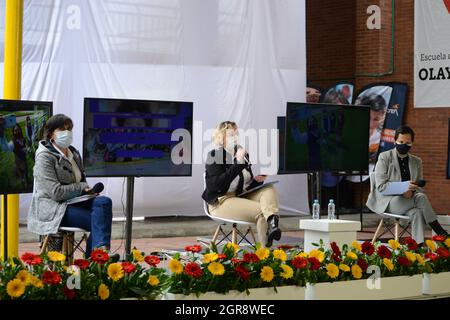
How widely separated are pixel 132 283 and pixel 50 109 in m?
2.15

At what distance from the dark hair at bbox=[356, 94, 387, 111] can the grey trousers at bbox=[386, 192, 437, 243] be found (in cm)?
497

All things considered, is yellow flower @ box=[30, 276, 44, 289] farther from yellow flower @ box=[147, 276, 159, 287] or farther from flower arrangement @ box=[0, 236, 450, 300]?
yellow flower @ box=[147, 276, 159, 287]

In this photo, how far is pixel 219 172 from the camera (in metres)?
8.73

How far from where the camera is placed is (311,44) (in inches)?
648

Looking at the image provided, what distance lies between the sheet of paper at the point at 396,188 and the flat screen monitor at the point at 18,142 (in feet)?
13.8

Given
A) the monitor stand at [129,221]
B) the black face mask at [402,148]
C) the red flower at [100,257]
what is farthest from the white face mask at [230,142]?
the red flower at [100,257]

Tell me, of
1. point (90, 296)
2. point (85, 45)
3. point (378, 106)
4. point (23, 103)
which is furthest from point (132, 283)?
point (378, 106)

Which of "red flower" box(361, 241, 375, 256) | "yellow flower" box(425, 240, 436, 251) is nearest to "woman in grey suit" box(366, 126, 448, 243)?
"yellow flower" box(425, 240, 436, 251)

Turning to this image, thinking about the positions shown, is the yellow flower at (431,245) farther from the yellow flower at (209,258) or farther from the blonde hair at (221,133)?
the blonde hair at (221,133)

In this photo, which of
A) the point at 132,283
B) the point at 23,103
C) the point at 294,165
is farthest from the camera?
the point at 294,165

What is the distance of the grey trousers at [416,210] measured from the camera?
922 centimetres

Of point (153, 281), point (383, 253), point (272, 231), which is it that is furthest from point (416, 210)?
point (153, 281)
